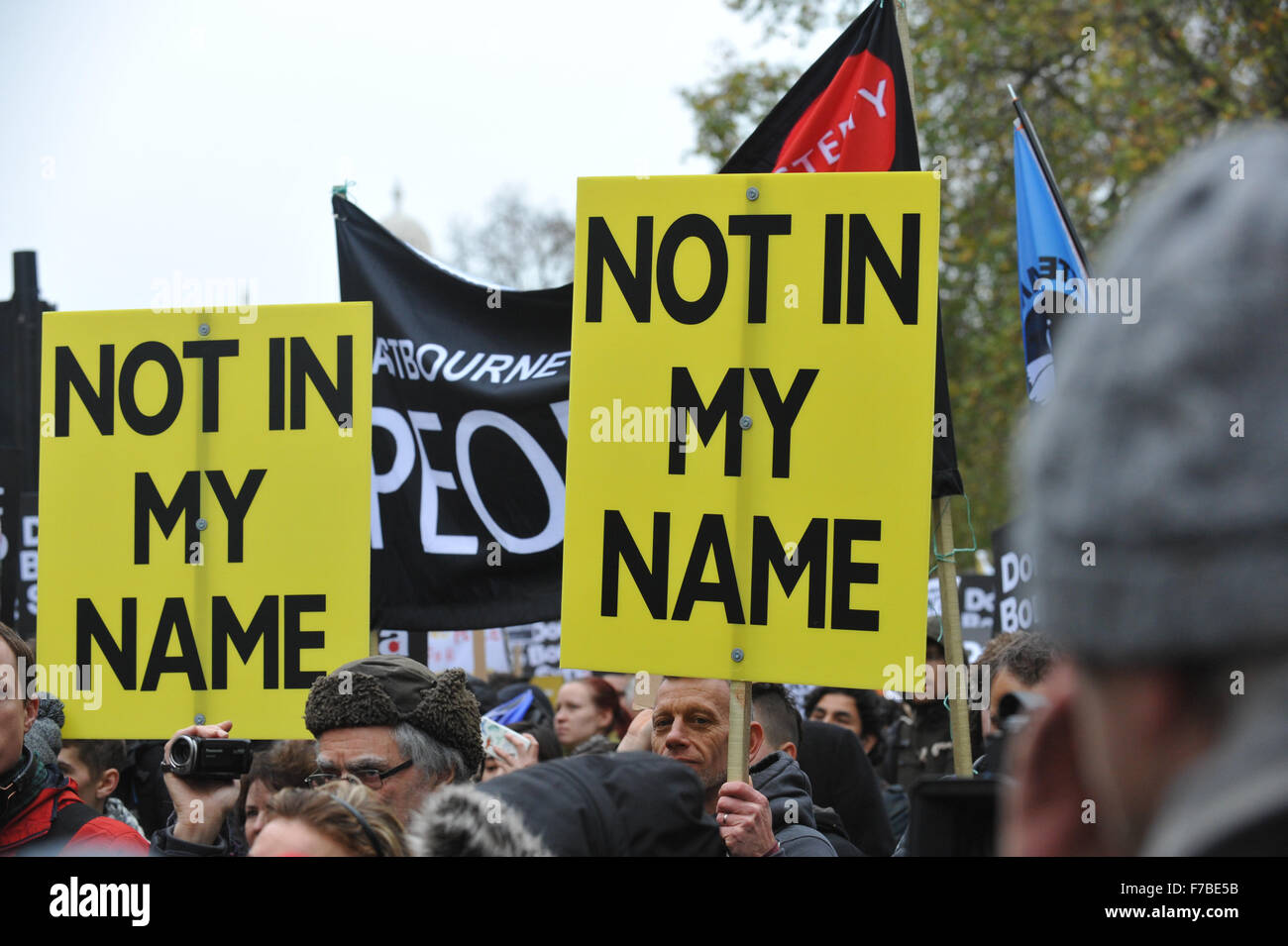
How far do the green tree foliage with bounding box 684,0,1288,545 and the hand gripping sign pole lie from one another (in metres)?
9.81

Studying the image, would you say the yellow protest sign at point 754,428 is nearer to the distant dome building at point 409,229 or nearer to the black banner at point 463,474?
the black banner at point 463,474

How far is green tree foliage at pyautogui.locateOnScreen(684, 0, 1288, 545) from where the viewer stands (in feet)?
45.8

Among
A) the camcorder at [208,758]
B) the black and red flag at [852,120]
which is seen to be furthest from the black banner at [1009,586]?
the camcorder at [208,758]

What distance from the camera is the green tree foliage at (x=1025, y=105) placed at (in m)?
14.0

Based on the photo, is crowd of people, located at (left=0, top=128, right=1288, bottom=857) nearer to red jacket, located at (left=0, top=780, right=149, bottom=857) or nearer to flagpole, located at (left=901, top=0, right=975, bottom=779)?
red jacket, located at (left=0, top=780, right=149, bottom=857)

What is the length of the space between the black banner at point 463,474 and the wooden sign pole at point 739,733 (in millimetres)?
2018

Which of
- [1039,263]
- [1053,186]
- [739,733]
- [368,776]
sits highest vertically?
[1053,186]

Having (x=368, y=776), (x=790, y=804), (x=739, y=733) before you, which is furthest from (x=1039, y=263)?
(x=368, y=776)

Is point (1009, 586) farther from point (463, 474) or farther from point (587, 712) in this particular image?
point (463, 474)

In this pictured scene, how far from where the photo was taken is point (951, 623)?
417 centimetres

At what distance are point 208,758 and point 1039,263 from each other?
139 inches

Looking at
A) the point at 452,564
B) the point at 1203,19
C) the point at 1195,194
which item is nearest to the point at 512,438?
the point at 452,564

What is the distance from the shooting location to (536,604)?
522 cm
